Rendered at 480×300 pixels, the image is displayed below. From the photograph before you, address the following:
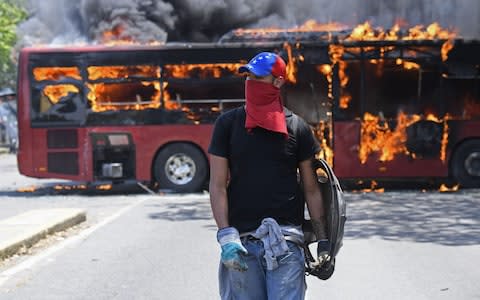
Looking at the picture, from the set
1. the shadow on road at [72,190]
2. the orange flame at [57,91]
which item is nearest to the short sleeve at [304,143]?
the orange flame at [57,91]

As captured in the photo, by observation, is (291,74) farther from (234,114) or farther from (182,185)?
(234,114)

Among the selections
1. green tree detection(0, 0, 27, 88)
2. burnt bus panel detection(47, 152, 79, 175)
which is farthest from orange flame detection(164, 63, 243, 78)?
green tree detection(0, 0, 27, 88)

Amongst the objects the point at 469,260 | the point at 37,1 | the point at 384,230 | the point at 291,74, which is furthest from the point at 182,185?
the point at 37,1

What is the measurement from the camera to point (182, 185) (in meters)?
15.4

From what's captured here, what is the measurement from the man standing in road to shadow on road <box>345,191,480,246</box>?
222 inches

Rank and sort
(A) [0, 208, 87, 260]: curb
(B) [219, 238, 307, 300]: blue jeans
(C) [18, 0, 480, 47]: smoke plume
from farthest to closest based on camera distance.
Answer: (C) [18, 0, 480, 47]: smoke plume, (A) [0, 208, 87, 260]: curb, (B) [219, 238, 307, 300]: blue jeans

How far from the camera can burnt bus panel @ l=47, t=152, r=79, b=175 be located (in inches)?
597

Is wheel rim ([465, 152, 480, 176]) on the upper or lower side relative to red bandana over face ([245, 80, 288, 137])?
lower

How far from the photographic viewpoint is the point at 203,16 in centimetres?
2552

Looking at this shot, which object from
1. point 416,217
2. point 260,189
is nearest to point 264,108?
point 260,189

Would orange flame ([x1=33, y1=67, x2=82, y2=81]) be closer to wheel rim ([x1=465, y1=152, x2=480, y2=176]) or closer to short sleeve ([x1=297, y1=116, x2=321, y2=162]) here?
wheel rim ([x1=465, y1=152, x2=480, y2=176])

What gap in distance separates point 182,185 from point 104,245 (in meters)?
6.17

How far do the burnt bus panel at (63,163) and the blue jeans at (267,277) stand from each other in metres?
11.7

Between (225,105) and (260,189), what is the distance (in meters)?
11.5
